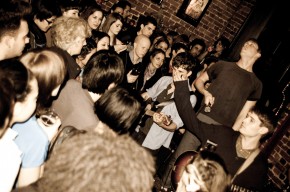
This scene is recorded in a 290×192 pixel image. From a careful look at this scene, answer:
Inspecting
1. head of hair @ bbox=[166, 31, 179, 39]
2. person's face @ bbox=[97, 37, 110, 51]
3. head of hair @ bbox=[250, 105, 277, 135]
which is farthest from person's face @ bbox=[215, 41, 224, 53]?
head of hair @ bbox=[250, 105, 277, 135]

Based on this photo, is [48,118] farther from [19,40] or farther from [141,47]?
[141,47]

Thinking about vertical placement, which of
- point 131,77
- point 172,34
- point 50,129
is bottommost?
point 50,129

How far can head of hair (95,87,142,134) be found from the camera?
1822 mm

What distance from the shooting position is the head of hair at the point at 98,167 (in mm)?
864

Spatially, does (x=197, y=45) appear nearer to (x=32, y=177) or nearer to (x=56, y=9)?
(x=56, y=9)

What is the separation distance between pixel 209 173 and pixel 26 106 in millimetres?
1106

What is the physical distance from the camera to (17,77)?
134 centimetres

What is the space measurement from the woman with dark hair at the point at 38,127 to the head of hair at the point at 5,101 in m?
0.17

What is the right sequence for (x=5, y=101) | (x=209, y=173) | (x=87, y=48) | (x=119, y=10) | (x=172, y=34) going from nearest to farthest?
(x=5, y=101)
(x=209, y=173)
(x=87, y=48)
(x=119, y=10)
(x=172, y=34)

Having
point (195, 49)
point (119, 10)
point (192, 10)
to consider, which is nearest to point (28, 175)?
point (119, 10)

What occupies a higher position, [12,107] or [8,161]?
[12,107]

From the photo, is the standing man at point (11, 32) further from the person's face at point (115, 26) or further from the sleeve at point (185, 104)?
the person's face at point (115, 26)

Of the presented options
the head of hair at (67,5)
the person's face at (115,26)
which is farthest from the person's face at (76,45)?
the person's face at (115,26)

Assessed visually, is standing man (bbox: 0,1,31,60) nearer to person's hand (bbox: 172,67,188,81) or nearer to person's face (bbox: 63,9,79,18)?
person's face (bbox: 63,9,79,18)
